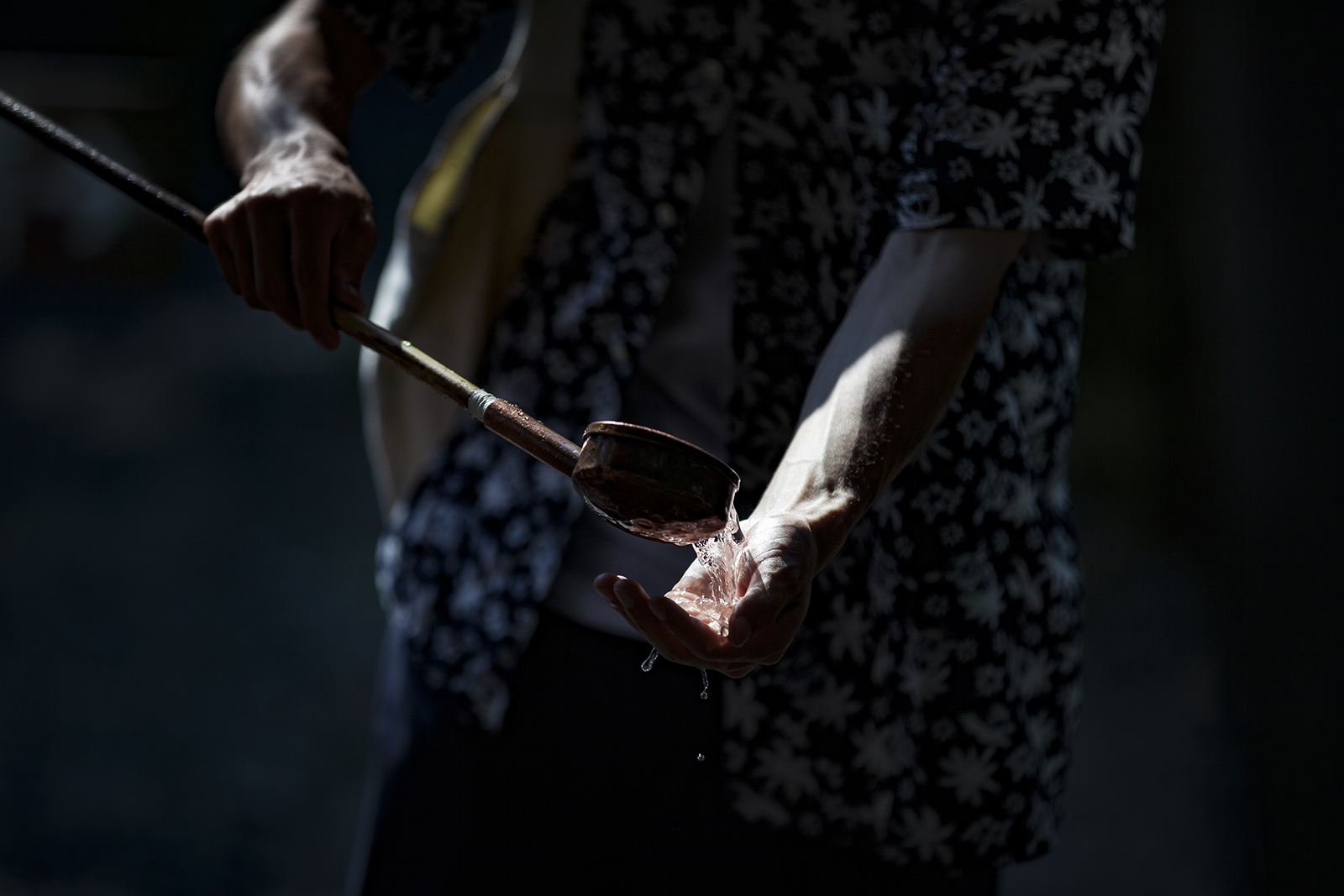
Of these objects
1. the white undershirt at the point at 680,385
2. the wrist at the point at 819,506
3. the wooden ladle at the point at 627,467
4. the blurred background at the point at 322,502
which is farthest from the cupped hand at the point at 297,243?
the blurred background at the point at 322,502

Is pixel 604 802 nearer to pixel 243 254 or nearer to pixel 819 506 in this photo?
pixel 819 506

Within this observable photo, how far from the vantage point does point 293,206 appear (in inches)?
30.3

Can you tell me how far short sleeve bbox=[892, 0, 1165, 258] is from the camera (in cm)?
75

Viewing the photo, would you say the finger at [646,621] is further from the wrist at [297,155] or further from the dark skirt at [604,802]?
the wrist at [297,155]

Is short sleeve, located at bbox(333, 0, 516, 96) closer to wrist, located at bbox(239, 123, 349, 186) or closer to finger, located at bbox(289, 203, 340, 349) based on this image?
wrist, located at bbox(239, 123, 349, 186)

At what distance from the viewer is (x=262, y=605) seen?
3004mm

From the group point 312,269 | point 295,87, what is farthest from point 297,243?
point 295,87

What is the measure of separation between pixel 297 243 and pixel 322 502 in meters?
2.55

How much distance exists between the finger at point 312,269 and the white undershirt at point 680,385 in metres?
0.27

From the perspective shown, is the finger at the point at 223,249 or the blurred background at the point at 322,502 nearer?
the finger at the point at 223,249

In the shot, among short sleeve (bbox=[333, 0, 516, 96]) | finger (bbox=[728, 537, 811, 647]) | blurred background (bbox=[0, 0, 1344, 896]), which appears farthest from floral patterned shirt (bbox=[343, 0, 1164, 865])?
blurred background (bbox=[0, 0, 1344, 896])

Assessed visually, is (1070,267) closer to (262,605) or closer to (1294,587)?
(1294,587)

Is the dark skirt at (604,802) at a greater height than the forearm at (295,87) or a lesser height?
lesser

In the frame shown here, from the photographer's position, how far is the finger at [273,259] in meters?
0.77
